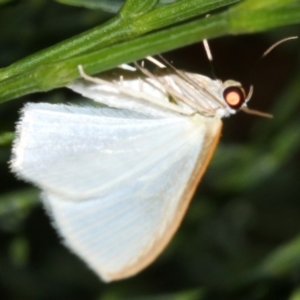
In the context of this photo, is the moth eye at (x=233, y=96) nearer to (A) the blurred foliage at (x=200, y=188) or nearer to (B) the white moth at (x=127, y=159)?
(B) the white moth at (x=127, y=159)

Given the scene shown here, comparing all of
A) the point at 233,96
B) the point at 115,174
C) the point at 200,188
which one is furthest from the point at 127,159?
the point at 200,188

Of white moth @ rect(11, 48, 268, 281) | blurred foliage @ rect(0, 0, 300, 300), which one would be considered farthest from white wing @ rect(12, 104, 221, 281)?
blurred foliage @ rect(0, 0, 300, 300)

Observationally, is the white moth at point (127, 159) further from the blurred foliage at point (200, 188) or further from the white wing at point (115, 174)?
Answer: the blurred foliage at point (200, 188)

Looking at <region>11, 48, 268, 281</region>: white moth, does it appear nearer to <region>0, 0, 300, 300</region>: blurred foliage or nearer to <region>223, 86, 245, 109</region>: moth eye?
<region>223, 86, 245, 109</region>: moth eye

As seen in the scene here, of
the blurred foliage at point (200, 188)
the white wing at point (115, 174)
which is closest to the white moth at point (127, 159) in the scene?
the white wing at point (115, 174)

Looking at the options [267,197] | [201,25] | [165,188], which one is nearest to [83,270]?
[267,197]

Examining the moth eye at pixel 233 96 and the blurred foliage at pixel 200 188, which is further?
the moth eye at pixel 233 96

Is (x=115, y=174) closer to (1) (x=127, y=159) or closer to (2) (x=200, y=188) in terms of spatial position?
(1) (x=127, y=159)
